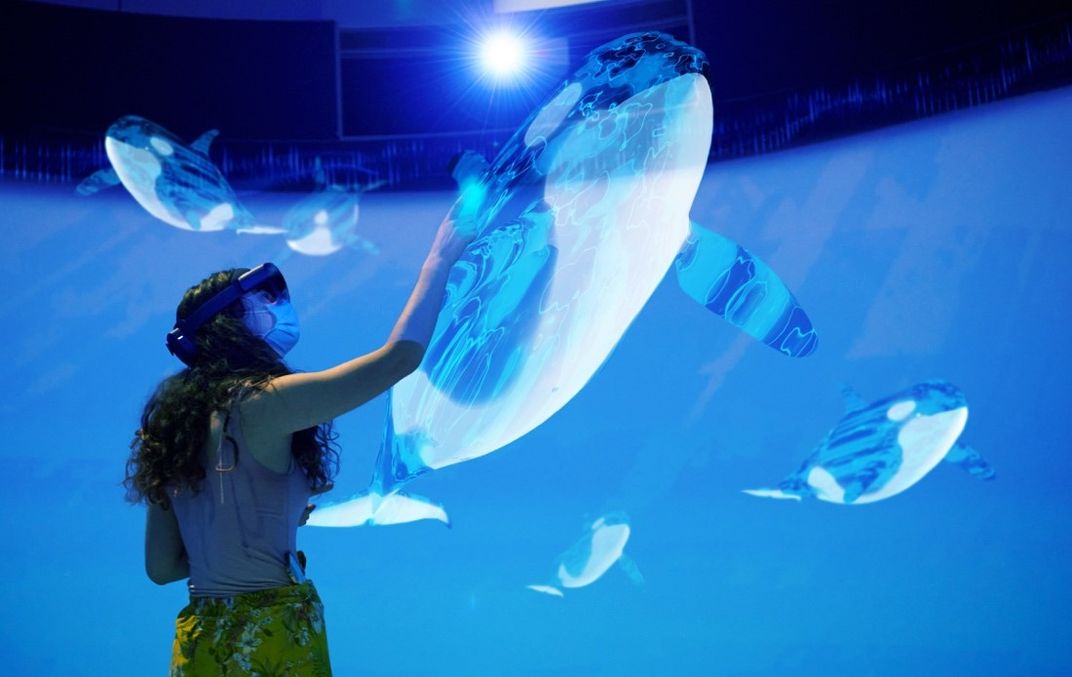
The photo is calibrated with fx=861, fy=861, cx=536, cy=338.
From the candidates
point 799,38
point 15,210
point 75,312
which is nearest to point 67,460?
point 75,312

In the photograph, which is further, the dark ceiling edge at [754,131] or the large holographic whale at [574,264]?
the dark ceiling edge at [754,131]

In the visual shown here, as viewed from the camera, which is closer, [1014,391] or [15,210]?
[1014,391]

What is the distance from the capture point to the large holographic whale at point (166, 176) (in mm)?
4598

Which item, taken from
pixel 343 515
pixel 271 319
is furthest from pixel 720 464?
pixel 271 319

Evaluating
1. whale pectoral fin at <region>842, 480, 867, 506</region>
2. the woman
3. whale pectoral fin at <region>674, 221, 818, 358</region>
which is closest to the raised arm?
the woman

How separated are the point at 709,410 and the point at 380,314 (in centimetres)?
182

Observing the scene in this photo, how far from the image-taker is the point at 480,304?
3.84 m

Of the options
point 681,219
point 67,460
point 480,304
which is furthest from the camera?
point 67,460

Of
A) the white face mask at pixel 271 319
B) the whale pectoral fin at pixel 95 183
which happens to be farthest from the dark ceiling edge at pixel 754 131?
the white face mask at pixel 271 319

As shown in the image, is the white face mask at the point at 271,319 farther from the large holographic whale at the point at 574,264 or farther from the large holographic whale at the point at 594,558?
the large holographic whale at the point at 594,558

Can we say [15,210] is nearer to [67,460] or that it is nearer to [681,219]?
[67,460]

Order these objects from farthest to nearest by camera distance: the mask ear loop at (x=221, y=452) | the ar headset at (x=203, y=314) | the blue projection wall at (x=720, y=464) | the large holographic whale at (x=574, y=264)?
the blue projection wall at (x=720, y=464) < the large holographic whale at (x=574, y=264) < the ar headset at (x=203, y=314) < the mask ear loop at (x=221, y=452)

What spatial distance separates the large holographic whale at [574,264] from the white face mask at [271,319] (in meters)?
2.22

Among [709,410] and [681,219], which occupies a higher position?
[681,219]
